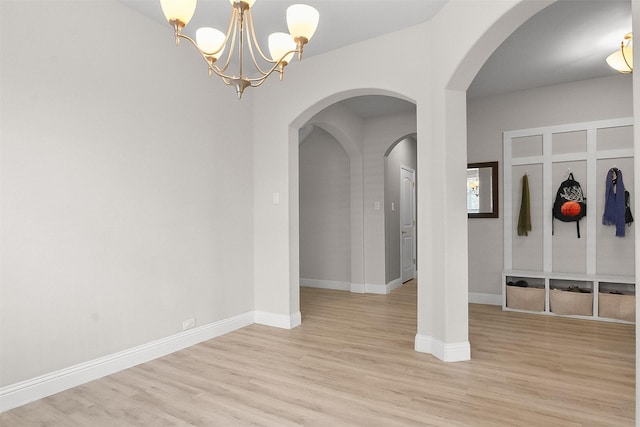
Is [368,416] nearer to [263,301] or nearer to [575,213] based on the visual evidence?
[263,301]

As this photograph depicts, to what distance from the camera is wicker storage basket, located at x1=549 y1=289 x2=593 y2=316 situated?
4.14 m

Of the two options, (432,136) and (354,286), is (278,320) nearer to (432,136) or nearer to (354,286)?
(354,286)

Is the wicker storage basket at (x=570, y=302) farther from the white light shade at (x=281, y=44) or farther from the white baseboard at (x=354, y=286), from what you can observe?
the white light shade at (x=281, y=44)

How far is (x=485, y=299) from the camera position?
4.90m

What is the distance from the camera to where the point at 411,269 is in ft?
22.4

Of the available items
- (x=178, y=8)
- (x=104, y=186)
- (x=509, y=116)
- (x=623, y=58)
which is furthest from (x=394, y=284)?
(x=178, y=8)

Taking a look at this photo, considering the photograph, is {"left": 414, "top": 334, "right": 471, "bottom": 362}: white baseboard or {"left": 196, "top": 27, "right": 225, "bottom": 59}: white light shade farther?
{"left": 414, "top": 334, "right": 471, "bottom": 362}: white baseboard

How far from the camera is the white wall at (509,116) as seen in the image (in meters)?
4.24

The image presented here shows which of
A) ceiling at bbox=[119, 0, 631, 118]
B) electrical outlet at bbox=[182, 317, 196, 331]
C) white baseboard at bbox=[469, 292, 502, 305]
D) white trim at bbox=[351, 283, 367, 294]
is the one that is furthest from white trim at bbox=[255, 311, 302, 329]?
ceiling at bbox=[119, 0, 631, 118]

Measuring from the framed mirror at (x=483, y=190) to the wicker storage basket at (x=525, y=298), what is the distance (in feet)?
3.28

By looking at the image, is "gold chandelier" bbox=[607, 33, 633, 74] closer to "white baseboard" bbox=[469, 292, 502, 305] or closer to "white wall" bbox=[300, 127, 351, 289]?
"white baseboard" bbox=[469, 292, 502, 305]

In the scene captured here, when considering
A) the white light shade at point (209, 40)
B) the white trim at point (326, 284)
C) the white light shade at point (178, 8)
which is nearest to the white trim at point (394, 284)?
the white trim at point (326, 284)

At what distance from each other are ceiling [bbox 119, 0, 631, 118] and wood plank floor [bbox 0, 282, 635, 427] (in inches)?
109

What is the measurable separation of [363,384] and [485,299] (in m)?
3.06
